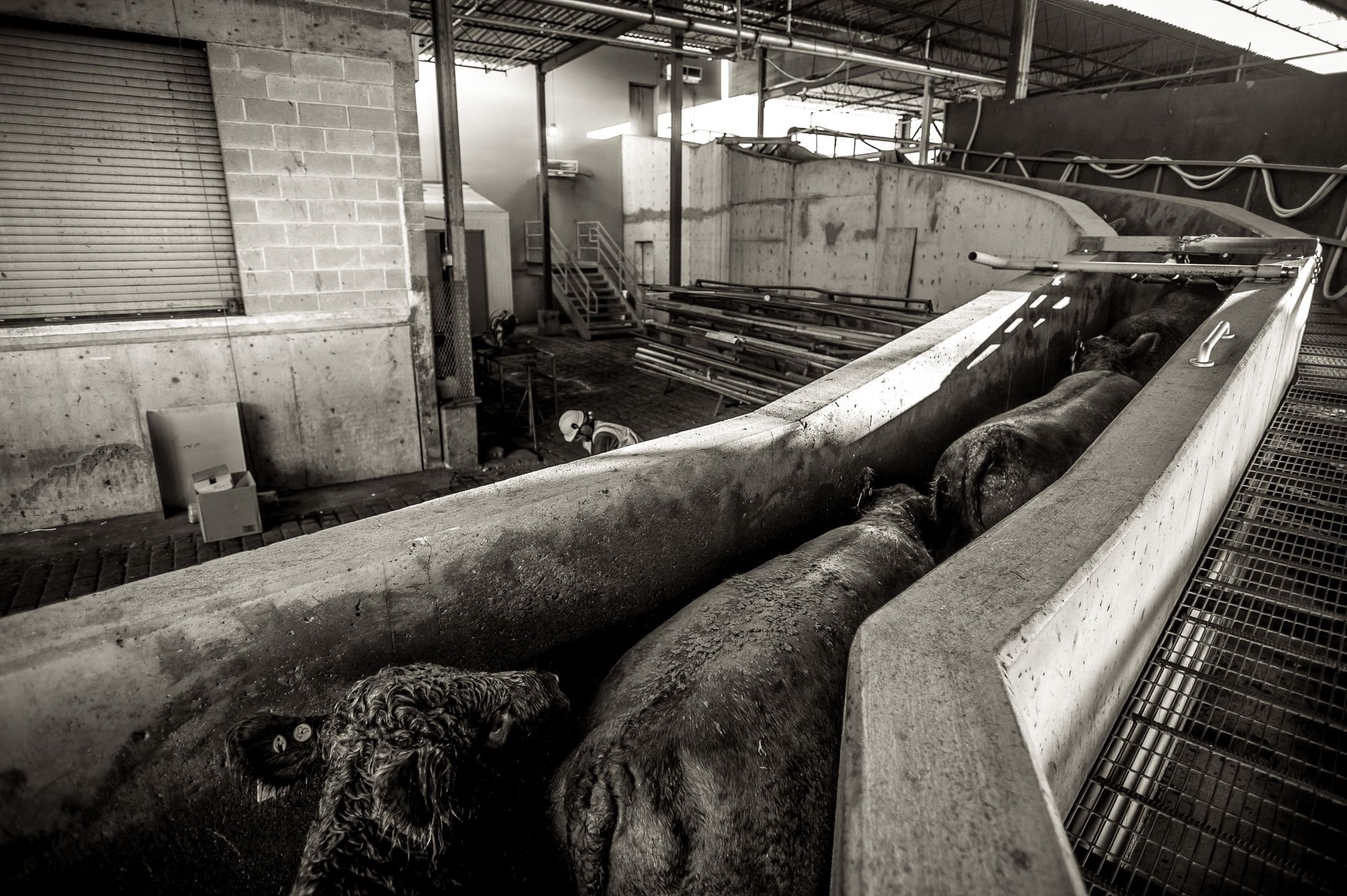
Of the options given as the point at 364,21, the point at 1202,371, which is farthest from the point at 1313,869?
the point at 364,21

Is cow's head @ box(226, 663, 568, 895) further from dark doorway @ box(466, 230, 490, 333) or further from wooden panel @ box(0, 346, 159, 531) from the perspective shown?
dark doorway @ box(466, 230, 490, 333)

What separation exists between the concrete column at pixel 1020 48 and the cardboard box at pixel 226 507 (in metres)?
12.8

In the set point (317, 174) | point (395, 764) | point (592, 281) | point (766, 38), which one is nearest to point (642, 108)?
point (592, 281)

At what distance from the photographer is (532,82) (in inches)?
766

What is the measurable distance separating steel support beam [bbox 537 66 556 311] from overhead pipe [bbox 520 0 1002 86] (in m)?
5.54

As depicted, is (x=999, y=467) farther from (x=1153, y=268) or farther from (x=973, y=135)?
(x=973, y=135)

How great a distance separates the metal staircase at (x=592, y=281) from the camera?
17.7m

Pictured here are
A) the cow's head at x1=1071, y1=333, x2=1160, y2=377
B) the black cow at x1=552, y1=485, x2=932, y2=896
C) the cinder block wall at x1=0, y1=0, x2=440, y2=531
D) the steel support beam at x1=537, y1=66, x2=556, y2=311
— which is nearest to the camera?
the black cow at x1=552, y1=485, x2=932, y2=896

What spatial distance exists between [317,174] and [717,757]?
683 centimetres

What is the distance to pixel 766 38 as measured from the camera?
1359 centimetres

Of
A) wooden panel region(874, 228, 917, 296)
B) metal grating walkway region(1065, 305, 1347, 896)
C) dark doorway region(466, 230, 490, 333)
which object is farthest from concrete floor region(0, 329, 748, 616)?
dark doorway region(466, 230, 490, 333)

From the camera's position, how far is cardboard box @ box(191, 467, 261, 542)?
5.84 meters

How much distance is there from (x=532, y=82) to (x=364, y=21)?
14.5m

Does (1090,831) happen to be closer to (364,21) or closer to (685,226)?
(364,21)
